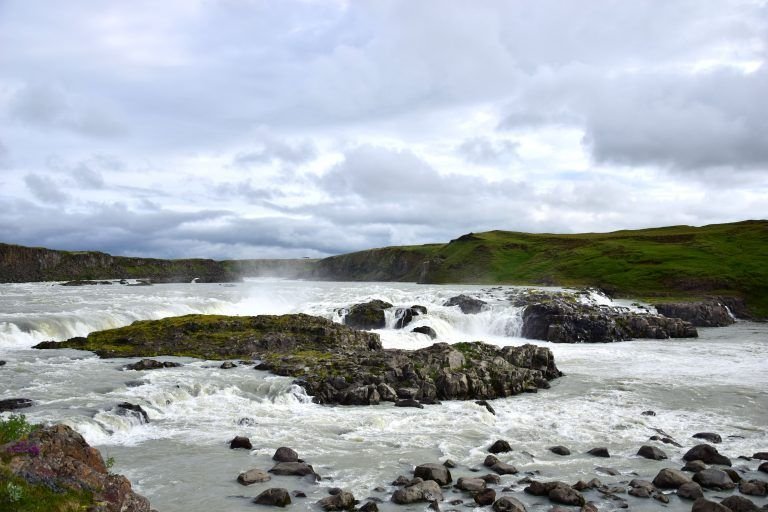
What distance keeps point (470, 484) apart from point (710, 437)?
14323mm

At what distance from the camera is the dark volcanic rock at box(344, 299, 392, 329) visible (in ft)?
231

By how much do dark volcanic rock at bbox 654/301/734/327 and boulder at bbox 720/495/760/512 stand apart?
74.4 m

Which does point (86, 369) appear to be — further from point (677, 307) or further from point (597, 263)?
point (597, 263)

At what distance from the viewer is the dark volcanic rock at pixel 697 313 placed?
83.2 meters

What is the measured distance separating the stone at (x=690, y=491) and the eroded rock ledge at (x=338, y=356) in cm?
1604

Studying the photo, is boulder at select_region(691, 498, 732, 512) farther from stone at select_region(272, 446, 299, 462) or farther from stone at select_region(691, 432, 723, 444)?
stone at select_region(272, 446, 299, 462)

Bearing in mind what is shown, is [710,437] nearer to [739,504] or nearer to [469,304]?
[739,504]

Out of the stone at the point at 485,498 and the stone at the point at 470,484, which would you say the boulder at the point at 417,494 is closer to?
the stone at the point at 470,484

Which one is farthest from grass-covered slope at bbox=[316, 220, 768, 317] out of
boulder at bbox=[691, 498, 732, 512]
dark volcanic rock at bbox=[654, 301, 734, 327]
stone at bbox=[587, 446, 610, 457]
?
boulder at bbox=[691, 498, 732, 512]

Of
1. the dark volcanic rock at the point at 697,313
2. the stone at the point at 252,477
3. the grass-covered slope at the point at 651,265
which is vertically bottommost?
the stone at the point at 252,477

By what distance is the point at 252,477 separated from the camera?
62.4 feet

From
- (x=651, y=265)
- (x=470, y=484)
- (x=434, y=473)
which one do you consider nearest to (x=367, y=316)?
(x=434, y=473)

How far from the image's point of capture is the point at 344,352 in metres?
43.6

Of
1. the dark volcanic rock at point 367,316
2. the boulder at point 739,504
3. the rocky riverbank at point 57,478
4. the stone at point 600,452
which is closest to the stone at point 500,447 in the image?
the stone at point 600,452
